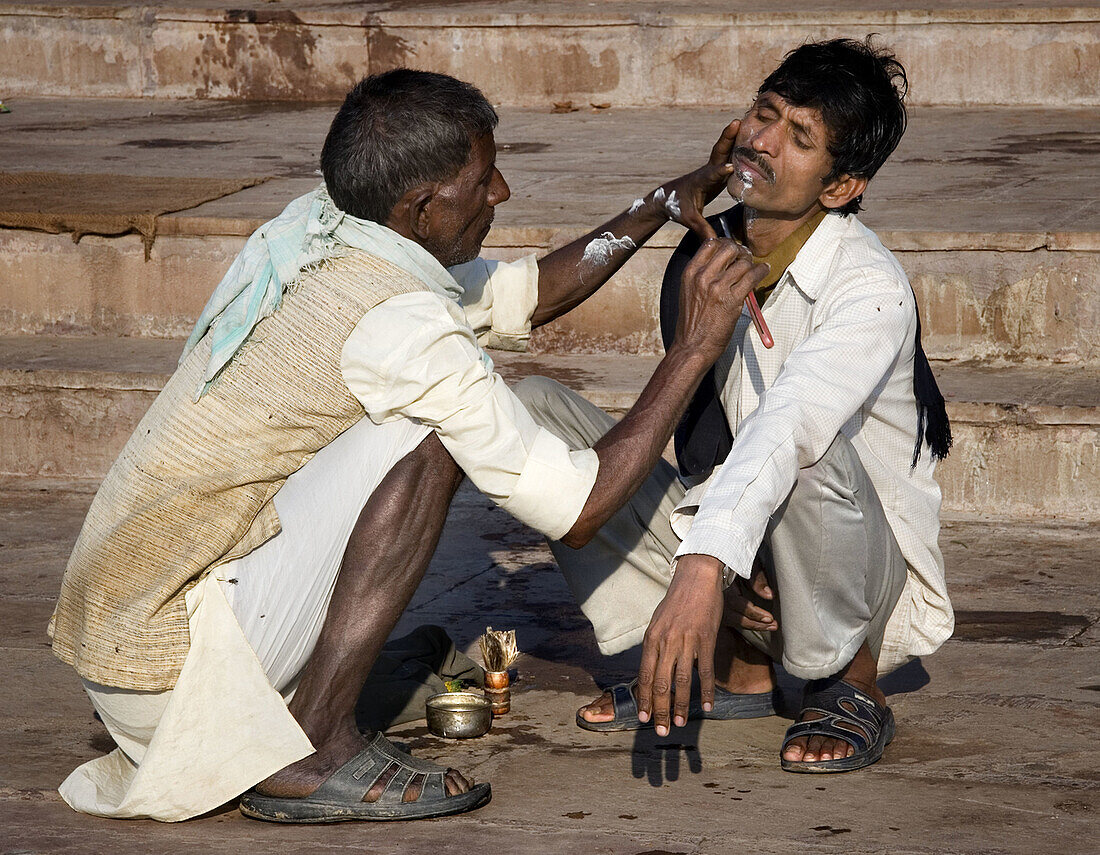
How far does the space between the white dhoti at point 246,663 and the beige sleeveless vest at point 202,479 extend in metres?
0.04

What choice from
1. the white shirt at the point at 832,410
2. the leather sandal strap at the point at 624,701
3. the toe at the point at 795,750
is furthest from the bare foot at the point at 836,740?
the leather sandal strap at the point at 624,701

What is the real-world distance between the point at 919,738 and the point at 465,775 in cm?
89

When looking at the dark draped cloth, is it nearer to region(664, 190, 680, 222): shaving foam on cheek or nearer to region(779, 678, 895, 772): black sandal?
region(664, 190, 680, 222): shaving foam on cheek

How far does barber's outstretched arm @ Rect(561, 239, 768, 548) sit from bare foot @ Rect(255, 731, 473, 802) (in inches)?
19.7

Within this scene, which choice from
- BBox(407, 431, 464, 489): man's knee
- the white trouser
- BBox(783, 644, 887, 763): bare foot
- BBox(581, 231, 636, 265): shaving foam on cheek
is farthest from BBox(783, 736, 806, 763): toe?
BBox(581, 231, 636, 265): shaving foam on cheek

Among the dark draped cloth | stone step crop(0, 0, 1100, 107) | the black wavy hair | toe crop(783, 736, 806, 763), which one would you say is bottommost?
toe crop(783, 736, 806, 763)

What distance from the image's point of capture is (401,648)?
10.7 ft

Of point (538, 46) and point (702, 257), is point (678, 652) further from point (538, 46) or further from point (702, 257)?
point (538, 46)

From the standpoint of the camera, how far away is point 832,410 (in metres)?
2.74

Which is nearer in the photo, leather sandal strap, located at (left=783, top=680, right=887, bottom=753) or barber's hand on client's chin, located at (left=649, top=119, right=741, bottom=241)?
leather sandal strap, located at (left=783, top=680, right=887, bottom=753)

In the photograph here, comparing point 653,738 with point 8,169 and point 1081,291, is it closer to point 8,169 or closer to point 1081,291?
point 1081,291

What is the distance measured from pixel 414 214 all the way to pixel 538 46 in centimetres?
499

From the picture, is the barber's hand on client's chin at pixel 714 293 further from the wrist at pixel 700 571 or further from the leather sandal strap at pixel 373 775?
A: the leather sandal strap at pixel 373 775

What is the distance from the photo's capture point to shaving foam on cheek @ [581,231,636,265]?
3.48 meters
